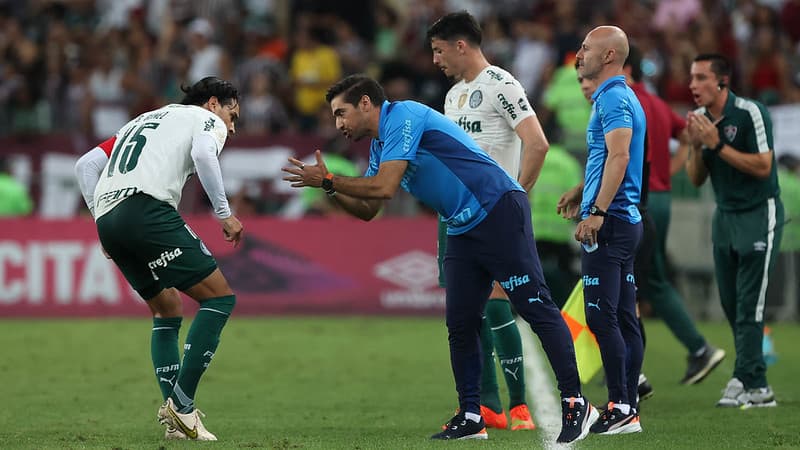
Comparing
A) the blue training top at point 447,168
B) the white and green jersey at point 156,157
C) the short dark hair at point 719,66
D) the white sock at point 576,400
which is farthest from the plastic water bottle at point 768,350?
the white and green jersey at point 156,157

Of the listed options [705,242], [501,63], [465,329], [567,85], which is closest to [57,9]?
[501,63]

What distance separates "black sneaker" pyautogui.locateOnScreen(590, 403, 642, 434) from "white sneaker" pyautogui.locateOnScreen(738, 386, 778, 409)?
1652 mm

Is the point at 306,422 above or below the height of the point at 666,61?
below

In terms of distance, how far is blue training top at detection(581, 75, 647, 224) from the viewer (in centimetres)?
758

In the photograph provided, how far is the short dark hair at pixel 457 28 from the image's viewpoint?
8.34 meters

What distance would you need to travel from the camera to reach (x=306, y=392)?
33.3 feet

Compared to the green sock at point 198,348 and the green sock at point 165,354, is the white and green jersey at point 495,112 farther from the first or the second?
the green sock at point 165,354

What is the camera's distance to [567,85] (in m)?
16.5

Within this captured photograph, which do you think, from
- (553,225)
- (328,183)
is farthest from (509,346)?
(553,225)

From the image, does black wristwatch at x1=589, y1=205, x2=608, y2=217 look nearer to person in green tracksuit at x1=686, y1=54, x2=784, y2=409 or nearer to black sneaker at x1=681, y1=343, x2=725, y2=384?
person in green tracksuit at x1=686, y1=54, x2=784, y2=409

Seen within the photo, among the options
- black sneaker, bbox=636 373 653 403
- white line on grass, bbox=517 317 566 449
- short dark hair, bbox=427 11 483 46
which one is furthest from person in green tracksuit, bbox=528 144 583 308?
short dark hair, bbox=427 11 483 46

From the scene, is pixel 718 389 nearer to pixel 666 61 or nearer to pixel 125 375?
pixel 125 375

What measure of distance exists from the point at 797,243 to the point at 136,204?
1130cm

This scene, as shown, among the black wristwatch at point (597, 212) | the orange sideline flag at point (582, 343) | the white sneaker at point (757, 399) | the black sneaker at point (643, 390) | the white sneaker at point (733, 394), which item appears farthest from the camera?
the black sneaker at point (643, 390)
